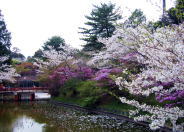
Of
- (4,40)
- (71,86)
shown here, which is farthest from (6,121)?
(4,40)

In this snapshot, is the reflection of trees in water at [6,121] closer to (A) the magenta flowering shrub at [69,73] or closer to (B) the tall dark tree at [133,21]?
(A) the magenta flowering shrub at [69,73]

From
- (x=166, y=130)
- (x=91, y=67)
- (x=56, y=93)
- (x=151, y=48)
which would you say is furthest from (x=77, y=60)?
(x=151, y=48)

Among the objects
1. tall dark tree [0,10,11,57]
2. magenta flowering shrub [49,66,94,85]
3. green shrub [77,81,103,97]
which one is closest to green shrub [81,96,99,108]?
green shrub [77,81,103,97]

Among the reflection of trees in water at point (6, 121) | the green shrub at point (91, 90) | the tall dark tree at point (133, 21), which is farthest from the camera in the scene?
the green shrub at point (91, 90)

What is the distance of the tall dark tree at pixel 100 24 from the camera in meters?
23.1

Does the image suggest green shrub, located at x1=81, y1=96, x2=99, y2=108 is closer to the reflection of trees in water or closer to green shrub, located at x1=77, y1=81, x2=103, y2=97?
green shrub, located at x1=77, y1=81, x2=103, y2=97

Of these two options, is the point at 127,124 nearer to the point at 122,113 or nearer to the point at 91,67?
the point at 122,113

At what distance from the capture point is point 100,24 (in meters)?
23.4

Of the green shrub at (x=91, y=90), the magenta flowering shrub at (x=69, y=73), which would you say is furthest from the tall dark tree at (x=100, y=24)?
the green shrub at (x=91, y=90)

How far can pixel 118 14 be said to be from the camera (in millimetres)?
23406

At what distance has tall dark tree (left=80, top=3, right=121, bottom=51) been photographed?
23109mm

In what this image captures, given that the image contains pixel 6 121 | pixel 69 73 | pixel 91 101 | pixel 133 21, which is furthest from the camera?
pixel 69 73

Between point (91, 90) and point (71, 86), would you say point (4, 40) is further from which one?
point (91, 90)

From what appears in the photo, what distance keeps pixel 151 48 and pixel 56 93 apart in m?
21.1
